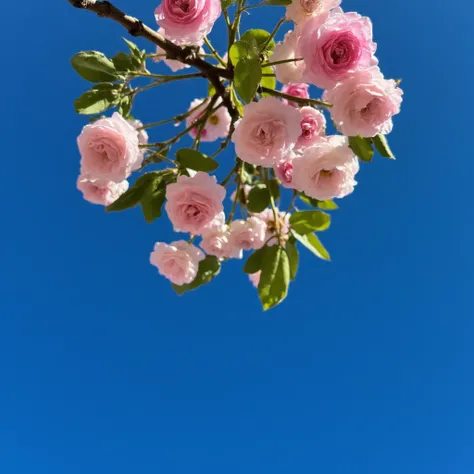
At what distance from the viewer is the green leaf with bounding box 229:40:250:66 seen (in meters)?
1.16

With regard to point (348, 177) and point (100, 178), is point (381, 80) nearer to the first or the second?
point (348, 177)

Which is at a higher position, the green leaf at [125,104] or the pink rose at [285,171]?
the green leaf at [125,104]

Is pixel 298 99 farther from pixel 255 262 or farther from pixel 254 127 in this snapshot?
pixel 255 262

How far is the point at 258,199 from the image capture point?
1656 mm

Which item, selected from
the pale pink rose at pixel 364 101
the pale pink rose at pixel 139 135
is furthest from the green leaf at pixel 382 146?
the pale pink rose at pixel 139 135

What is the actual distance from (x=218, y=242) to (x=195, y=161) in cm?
39

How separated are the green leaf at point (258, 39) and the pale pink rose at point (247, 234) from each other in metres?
0.58

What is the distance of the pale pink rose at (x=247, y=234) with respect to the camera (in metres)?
1.57

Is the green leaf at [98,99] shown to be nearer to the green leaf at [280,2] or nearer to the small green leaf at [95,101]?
the small green leaf at [95,101]

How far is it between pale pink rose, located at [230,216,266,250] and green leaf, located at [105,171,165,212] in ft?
1.21

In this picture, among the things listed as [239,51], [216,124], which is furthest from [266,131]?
[216,124]

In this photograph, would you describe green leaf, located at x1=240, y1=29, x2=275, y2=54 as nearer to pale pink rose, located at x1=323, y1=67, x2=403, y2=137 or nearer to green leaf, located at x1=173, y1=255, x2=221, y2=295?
pale pink rose, located at x1=323, y1=67, x2=403, y2=137

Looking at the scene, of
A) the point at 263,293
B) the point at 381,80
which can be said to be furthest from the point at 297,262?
the point at 381,80

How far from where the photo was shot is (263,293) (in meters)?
1.54
